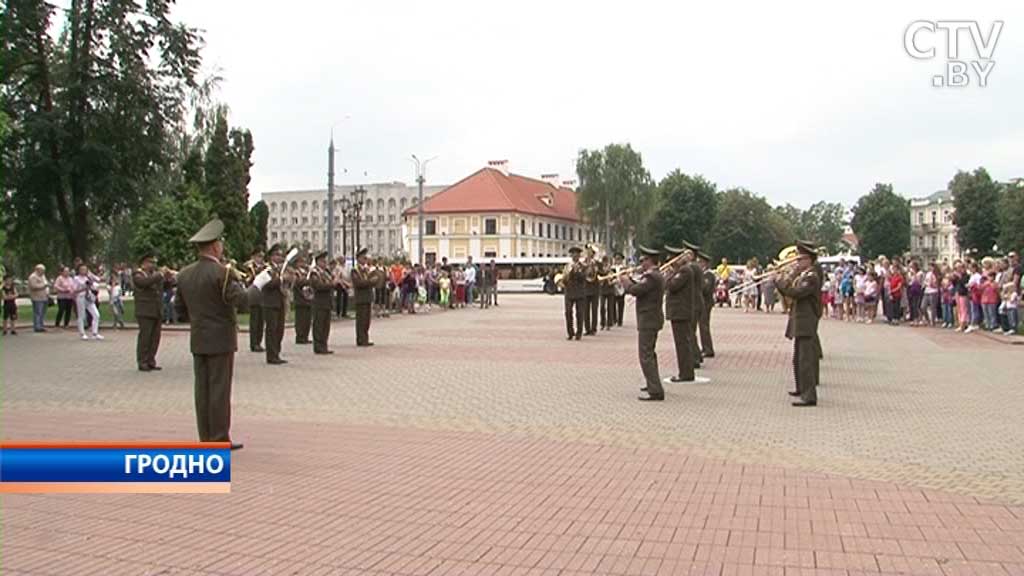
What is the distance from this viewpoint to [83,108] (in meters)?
31.4

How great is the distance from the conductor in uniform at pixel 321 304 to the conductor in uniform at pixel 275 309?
108 centimetres

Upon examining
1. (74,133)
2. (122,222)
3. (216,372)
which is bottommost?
(216,372)

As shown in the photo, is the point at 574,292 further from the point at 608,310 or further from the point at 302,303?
the point at 302,303

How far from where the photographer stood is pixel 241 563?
5.12 meters

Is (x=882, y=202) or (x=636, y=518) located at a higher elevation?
(x=882, y=202)

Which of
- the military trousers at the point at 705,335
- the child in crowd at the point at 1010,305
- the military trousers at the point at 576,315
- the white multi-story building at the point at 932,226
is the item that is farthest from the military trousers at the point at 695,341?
the white multi-story building at the point at 932,226

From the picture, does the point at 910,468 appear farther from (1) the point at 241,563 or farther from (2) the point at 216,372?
(2) the point at 216,372

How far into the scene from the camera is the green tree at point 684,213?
88.1 metres

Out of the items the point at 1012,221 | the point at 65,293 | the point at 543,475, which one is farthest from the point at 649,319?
the point at 1012,221

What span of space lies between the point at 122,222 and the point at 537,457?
34.9 metres

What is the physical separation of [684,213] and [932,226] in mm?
68509

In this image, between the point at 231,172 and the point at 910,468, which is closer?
the point at 910,468

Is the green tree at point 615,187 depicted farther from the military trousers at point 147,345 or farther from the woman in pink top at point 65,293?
the military trousers at point 147,345

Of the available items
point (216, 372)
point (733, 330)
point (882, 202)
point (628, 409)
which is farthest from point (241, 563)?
point (882, 202)
